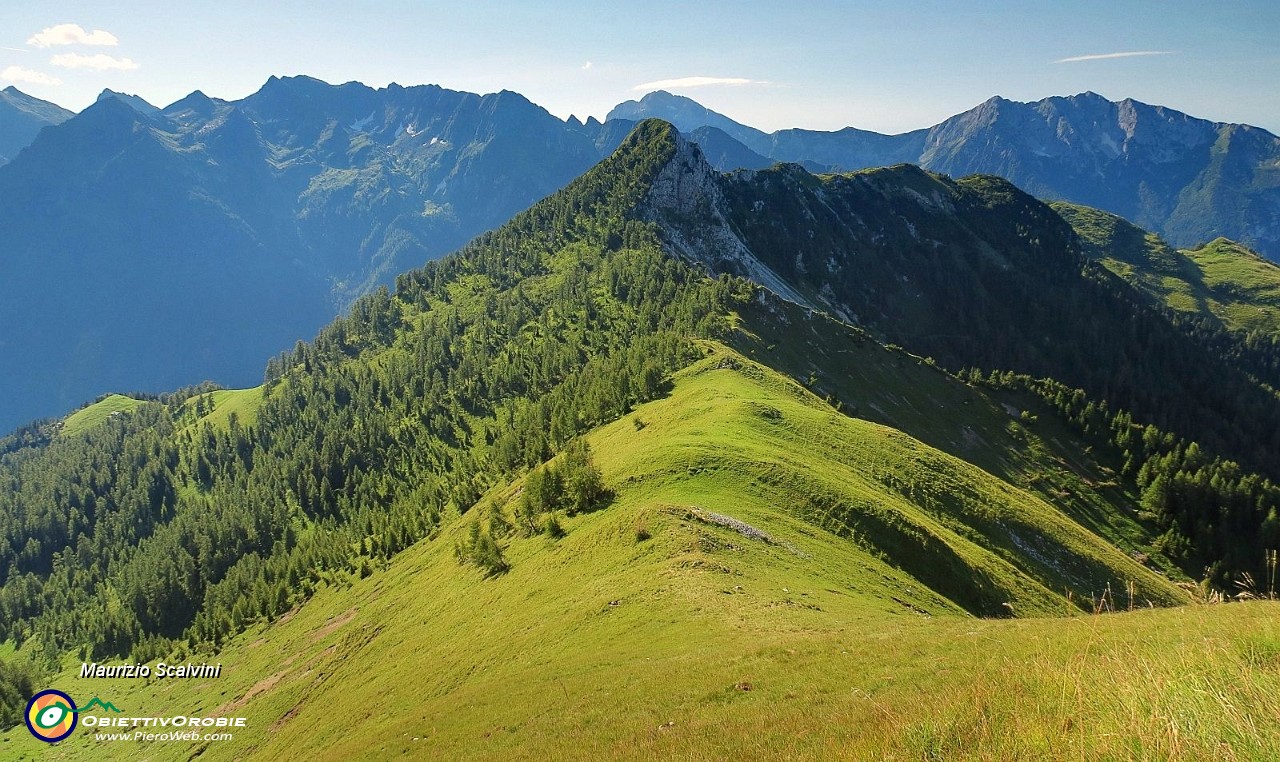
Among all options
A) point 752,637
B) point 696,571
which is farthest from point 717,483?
point 752,637

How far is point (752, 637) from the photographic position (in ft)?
108

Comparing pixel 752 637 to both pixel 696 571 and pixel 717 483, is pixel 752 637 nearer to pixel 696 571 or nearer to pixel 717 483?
pixel 696 571

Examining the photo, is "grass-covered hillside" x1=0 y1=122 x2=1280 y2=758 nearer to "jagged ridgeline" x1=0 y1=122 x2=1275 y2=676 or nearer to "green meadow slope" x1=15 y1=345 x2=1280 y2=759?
"green meadow slope" x1=15 y1=345 x2=1280 y2=759

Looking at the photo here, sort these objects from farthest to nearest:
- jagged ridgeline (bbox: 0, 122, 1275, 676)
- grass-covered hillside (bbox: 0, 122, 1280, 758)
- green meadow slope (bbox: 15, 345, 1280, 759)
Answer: jagged ridgeline (bbox: 0, 122, 1275, 676)
grass-covered hillside (bbox: 0, 122, 1280, 758)
green meadow slope (bbox: 15, 345, 1280, 759)

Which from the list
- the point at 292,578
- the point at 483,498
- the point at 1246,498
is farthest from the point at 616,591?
the point at 1246,498

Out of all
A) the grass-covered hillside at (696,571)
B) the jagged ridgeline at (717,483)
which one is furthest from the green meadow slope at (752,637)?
the jagged ridgeline at (717,483)

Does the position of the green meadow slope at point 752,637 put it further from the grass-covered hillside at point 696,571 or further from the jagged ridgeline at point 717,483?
the jagged ridgeline at point 717,483

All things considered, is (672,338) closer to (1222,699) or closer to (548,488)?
(548,488)

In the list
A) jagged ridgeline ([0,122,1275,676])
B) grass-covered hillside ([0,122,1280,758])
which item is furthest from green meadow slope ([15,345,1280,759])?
jagged ridgeline ([0,122,1275,676])

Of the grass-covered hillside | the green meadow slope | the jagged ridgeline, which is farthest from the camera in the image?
the jagged ridgeline

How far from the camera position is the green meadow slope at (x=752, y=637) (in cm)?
1255

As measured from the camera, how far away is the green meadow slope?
12555mm

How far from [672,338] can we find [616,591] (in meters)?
90.2

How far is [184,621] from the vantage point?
150250mm
